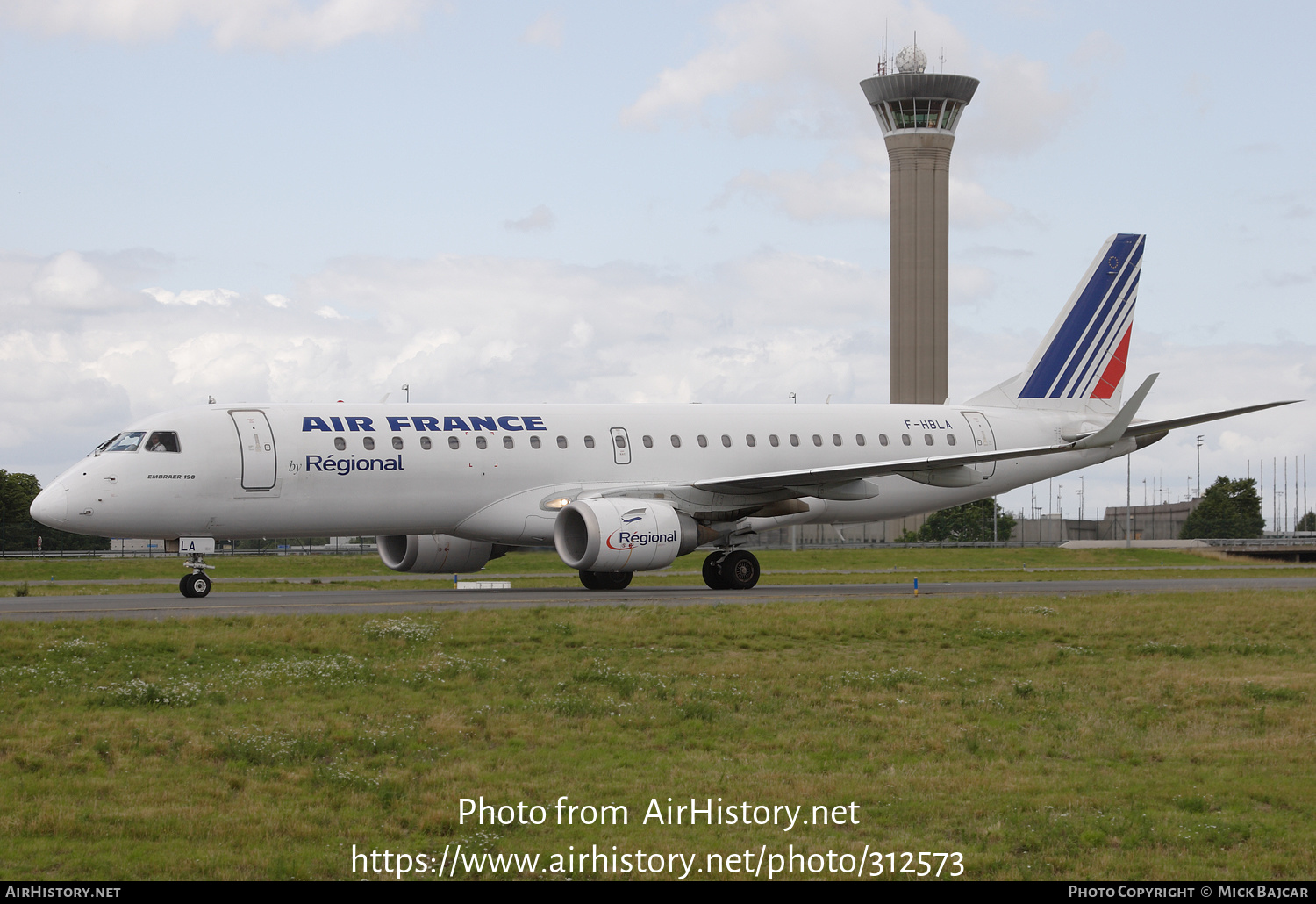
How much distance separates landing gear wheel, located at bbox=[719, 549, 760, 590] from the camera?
3052cm

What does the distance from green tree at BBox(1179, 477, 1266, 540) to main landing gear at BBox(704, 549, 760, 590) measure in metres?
85.1

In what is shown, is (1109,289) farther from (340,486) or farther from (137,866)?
(137,866)

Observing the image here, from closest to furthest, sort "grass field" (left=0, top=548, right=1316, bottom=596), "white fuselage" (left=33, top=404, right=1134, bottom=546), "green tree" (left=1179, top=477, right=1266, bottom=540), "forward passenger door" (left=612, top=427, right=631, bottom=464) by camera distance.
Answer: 1. "white fuselage" (left=33, top=404, right=1134, bottom=546)
2. "forward passenger door" (left=612, top=427, right=631, bottom=464)
3. "grass field" (left=0, top=548, right=1316, bottom=596)
4. "green tree" (left=1179, top=477, right=1266, bottom=540)

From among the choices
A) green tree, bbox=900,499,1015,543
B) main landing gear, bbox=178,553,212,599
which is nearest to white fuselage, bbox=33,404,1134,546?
main landing gear, bbox=178,553,212,599

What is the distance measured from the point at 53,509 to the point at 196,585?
3145mm

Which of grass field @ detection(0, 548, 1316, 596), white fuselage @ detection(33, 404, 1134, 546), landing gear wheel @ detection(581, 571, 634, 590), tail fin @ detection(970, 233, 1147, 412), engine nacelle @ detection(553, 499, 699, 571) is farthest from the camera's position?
tail fin @ detection(970, 233, 1147, 412)

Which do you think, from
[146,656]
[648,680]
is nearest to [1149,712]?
[648,680]

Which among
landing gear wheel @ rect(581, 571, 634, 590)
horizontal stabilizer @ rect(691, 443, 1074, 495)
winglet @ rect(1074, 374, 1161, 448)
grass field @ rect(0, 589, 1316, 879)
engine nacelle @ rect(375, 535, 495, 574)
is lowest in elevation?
grass field @ rect(0, 589, 1316, 879)

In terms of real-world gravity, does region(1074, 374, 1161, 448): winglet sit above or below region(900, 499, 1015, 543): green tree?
above

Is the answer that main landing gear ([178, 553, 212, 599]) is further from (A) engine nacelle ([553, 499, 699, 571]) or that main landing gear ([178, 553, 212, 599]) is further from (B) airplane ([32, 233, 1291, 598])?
(A) engine nacelle ([553, 499, 699, 571])

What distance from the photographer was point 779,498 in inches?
1196

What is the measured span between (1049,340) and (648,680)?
79.8 feet

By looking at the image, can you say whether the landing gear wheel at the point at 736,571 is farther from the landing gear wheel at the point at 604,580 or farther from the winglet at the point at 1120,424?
the winglet at the point at 1120,424

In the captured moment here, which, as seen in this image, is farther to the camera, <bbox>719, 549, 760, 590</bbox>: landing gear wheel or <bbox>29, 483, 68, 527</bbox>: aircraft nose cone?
<bbox>719, 549, 760, 590</bbox>: landing gear wheel
